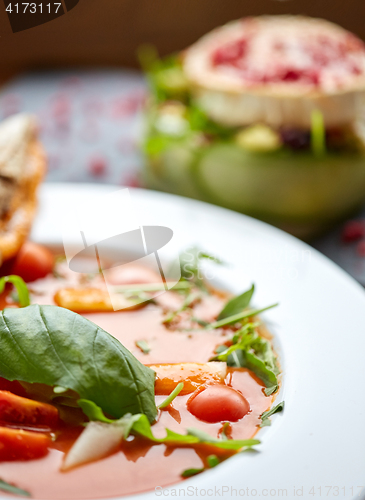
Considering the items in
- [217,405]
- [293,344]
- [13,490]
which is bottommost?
[293,344]

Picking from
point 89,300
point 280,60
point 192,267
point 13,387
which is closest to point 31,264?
point 89,300

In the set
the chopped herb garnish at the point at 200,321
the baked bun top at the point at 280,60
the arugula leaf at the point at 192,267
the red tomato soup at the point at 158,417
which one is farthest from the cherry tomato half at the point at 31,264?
the baked bun top at the point at 280,60

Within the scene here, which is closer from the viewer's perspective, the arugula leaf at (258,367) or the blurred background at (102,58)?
the arugula leaf at (258,367)

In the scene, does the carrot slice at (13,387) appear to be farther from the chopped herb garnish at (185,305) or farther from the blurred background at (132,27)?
the blurred background at (132,27)

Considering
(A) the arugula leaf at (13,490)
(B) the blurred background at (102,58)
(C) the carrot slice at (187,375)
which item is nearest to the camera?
(A) the arugula leaf at (13,490)

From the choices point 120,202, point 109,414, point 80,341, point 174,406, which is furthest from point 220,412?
point 120,202

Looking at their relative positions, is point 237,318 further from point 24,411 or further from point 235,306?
point 24,411

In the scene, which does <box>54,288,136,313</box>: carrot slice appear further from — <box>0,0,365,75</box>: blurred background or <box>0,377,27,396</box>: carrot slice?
<box>0,0,365,75</box>: blurred background
